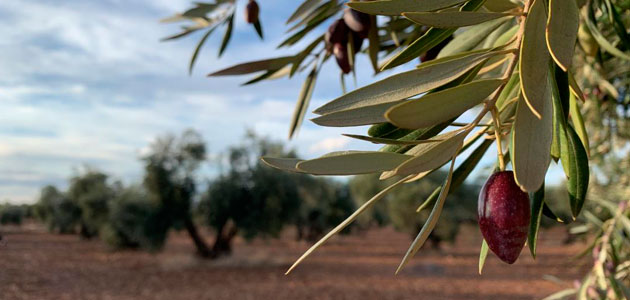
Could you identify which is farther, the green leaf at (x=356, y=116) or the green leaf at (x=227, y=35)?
the green leaf at (x=227, y=35)

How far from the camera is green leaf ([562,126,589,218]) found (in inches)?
17.7

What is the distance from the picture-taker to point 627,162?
6.51ft

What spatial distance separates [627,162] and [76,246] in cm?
1729

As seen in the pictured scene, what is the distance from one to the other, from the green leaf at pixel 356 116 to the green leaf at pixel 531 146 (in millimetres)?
90

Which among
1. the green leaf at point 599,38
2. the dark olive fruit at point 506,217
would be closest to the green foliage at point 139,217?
the green leaf at point 599,38

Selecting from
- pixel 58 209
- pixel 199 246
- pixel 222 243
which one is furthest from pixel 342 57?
pixel 58 209

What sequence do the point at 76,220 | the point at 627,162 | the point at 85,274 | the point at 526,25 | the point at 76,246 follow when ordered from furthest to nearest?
the point at 76,220 < the point at 76,246 < the point at 85,274 < the point at 627,162 < the point at 526,25

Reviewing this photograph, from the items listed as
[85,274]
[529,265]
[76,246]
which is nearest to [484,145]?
[85,274]

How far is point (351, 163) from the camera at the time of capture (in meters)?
0.37

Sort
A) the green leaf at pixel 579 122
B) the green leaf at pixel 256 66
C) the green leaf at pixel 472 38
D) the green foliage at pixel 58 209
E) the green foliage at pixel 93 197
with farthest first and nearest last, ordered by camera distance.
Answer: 1. the green foliage at pixel 58 209
2. the green foliage at pixel 93 197
3. the green leaf at pixel 256 66
4. the green leaf at pixel 472 38
5. the green leaf at pixel 579 122

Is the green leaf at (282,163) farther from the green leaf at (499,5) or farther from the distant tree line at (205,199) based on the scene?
the distant tree line at (205,199)

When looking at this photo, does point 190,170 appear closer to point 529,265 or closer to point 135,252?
point 135,252

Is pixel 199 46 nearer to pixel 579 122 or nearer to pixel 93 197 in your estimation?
pixel 579 122

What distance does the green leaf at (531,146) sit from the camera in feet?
1.04
